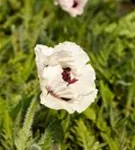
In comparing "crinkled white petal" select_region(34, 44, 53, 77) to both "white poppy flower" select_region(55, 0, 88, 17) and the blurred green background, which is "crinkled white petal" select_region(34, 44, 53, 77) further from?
"white poppy flower" select_region(55, 0, 88, 17)

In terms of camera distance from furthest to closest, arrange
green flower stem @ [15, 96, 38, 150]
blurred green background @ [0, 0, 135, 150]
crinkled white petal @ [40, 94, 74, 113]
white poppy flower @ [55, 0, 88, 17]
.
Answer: white poppy flower @ [55, 0, 88, 17]
blurred green background @ [0, 0, 135, 150]
green flower stem @ [15, 96, 38, 150]
crinkled white petal @ [40, 94, 74, 113]

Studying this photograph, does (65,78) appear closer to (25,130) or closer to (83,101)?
(83,101)

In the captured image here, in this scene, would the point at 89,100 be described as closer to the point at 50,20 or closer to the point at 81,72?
the point at 81,72

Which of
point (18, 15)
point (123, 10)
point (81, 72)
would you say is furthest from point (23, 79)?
point (123, 10)

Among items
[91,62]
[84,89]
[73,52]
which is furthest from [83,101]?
[91,62]

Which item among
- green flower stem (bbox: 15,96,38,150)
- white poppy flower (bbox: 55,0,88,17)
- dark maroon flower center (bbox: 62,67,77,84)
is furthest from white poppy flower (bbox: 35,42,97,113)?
white poppy flower (bbox: 55,0,88,17)

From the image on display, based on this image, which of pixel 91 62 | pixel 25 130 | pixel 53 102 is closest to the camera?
pixel 53 102
